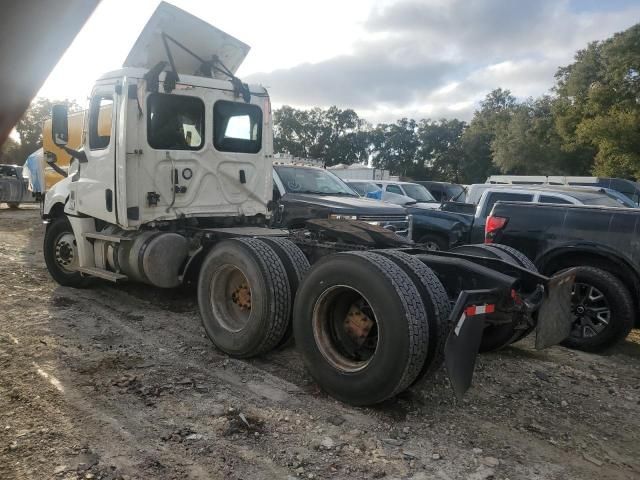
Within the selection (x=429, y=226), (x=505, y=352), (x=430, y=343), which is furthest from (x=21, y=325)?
(x=429, y=226)

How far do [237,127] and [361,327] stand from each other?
3750 millimetres

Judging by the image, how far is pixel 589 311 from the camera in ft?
18.1

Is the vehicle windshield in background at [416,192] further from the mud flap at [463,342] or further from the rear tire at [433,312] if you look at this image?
the mud flap at [463,342]

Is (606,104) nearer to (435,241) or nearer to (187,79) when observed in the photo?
(435,241)

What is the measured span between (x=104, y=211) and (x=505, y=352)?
4822mm

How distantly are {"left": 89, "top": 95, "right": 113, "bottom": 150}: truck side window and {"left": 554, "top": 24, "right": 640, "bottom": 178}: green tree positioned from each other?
2881 centimetres

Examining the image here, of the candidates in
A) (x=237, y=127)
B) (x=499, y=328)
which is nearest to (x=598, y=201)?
(x=499, y=328)

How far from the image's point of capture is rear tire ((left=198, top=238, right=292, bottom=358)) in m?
4.45

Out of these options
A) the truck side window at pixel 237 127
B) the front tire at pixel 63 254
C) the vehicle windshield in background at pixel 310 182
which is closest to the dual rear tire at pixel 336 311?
the truck side window at pixel 237 127

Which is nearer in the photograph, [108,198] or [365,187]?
[108,198]

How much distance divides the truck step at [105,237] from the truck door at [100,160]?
0.76 feet

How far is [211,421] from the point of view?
352 centimetres

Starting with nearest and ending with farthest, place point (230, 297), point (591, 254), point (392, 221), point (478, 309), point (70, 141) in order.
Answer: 1. point (478, 309)
2. point (230, 297)
3. point (591, 254)
4. point (70, 141)
5. point (392, 221)

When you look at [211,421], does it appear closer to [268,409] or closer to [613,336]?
[268,409]
